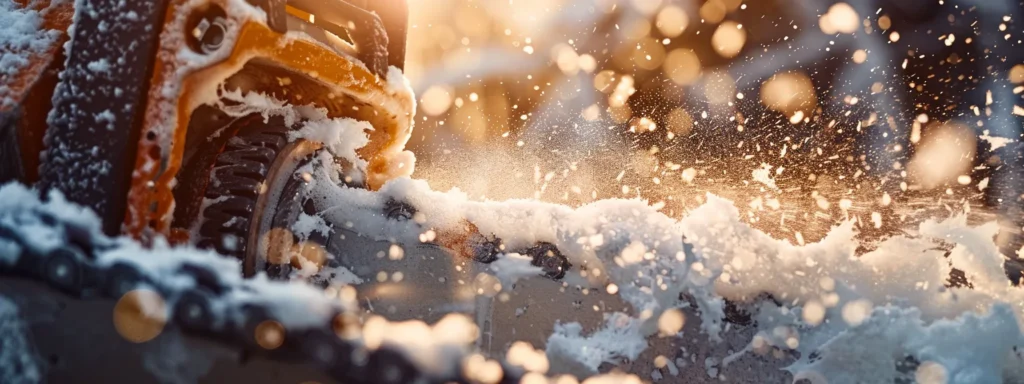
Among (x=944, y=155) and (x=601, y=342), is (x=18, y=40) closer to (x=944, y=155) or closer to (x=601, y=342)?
(x=601, y=342)

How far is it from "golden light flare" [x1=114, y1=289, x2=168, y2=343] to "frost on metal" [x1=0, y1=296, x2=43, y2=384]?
27 cm

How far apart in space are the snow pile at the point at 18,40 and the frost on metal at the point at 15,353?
0.67 m

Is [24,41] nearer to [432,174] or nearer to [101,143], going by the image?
[101,143]

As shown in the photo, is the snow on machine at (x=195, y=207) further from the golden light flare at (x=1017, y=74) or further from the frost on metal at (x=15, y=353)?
the golden light flare at (x=1017, y=74)

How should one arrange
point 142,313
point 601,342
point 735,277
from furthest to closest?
point 735,277
point 601,342
point 142,313

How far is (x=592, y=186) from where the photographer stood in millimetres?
9734

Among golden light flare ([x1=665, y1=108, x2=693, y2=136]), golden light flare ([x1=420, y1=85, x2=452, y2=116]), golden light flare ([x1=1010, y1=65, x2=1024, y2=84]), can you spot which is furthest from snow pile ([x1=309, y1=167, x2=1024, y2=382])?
golden light flare ([x1=420, y1=85, x2=452, y2=116])

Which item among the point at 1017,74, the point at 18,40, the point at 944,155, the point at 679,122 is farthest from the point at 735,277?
the point at 679,122

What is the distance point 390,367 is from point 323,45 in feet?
4.62

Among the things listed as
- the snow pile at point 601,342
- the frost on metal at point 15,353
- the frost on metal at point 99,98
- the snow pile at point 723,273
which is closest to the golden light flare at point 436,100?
the snow pile at point 723,273

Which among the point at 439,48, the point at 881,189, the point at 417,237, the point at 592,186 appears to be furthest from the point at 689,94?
the point at 417,237

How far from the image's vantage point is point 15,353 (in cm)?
134

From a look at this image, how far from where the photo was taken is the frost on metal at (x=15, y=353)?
133cm

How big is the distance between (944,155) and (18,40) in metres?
8.05
